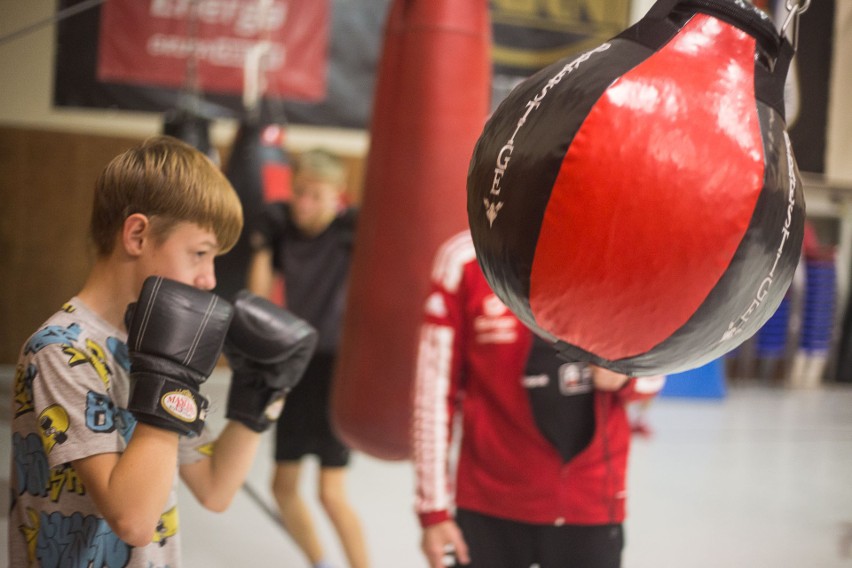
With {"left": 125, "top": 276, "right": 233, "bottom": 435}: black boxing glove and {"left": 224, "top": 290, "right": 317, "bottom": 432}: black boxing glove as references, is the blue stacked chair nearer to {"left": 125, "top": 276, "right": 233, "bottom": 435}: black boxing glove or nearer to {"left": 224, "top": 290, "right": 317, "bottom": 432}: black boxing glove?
{"left": 224, "top": 290, "right": 317, "bottom": 432}: black boxing glove

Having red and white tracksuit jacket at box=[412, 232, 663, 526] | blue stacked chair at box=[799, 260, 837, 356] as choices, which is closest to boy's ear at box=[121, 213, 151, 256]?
red and white tracksuit jacket at box=[412, 232, 663, 526]

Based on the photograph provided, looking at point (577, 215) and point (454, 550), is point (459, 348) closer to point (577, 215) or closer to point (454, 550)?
point (454, 550)

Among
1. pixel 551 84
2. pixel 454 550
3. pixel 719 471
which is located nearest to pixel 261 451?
pixel 719 471

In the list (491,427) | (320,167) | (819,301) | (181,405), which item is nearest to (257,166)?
(320,167)

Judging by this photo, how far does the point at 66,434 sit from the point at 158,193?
0.87 ft

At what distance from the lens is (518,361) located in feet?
4.69

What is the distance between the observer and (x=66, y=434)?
85 centimetres

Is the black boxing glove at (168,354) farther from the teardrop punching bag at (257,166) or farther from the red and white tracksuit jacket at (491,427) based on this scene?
the teardrop punching bag at (257,166)

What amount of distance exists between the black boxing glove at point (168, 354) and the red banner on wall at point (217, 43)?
14.7ft

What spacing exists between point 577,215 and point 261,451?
10.8ft

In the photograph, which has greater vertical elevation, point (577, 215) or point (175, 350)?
point (577, 215)

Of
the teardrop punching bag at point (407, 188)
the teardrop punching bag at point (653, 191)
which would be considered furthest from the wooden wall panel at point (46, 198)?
the teardrop punching bag at point (653, 191)

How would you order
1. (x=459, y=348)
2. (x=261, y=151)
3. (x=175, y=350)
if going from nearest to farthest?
1. (x=175, y=350)
2. (x=459, y=348)
3. (x=261, y=151)

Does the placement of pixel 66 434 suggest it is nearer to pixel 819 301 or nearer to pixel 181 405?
pixel 181 405
